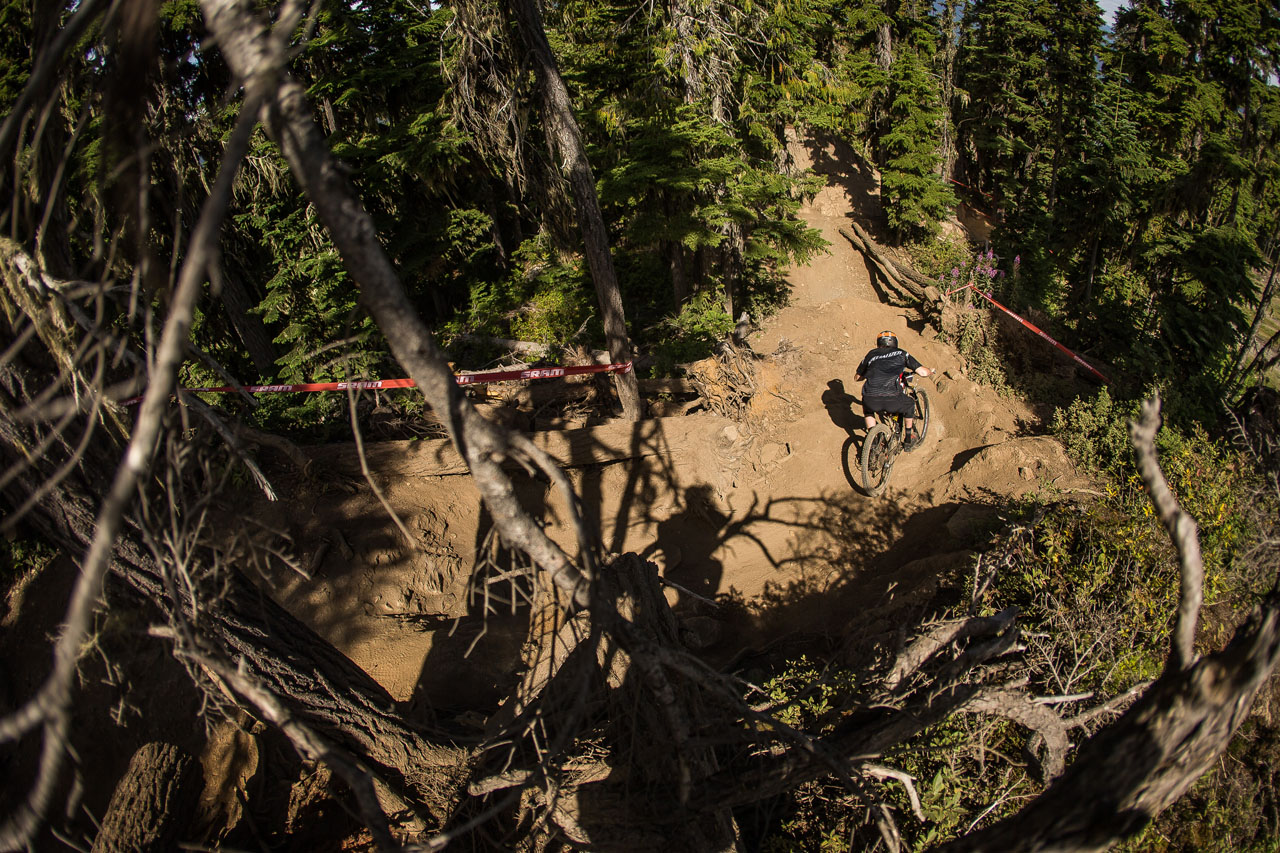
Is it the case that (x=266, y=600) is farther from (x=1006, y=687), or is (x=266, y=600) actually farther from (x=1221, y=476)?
(x=1221, y=476)

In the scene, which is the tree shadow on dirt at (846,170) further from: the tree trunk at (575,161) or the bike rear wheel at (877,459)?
the tree trunk at (575,161)

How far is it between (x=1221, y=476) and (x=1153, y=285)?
1108cm

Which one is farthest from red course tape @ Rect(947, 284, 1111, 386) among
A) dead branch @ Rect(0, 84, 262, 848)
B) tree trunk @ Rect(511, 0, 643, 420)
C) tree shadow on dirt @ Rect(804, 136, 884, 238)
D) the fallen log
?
dead branch @ Rect(0, 84, 262, 848)

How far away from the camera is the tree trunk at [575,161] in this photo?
6785 millimetres

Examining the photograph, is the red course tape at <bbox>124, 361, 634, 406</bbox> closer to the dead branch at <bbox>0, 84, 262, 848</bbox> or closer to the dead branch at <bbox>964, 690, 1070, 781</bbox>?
the dead branch at <bbox>964, 690, 1070, 781</bbox>

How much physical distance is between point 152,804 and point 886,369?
26.3 ft

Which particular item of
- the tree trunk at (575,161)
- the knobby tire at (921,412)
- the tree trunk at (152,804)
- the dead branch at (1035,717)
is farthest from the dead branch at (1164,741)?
the tree trunk at (575,161)

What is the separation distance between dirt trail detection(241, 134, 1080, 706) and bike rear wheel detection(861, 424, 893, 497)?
22 centimetres

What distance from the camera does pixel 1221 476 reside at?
4988mm

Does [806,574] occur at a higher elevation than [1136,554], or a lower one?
higher

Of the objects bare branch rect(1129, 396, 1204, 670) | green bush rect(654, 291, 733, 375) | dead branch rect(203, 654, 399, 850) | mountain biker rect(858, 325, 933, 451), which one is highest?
green bush rect(654, 291, 733, 375)

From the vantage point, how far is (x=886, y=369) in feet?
24.7

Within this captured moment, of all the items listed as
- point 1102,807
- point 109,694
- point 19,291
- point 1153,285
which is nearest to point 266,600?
point 19,291

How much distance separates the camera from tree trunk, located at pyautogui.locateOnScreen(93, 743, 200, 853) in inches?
159
